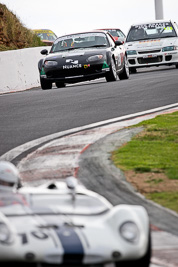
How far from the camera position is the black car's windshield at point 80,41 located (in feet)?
72.3

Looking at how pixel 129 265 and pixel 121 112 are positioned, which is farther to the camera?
pixel 121 112

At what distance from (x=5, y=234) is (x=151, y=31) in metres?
23.6

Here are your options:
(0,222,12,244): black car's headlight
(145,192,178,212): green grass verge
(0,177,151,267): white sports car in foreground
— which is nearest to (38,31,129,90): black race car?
(145,192,178,212): green grass verge

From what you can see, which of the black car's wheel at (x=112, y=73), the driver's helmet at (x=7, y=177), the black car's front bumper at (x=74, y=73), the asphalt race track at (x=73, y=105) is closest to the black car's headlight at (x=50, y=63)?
the black car's front bumper at (x=74, y=73)

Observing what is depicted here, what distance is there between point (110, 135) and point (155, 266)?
6376 mm

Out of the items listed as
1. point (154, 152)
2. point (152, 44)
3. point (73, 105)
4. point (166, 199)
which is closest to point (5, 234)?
point (166, 199)

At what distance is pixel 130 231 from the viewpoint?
16.7ft

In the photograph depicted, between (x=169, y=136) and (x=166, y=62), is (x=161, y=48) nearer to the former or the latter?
(x=166, y=62)

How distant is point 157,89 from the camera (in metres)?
19.1

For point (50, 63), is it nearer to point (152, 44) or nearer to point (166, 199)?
point (152, 44)

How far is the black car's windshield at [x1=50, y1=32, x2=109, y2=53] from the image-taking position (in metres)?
22.0

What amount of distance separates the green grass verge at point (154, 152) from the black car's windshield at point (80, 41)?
9.15 meters

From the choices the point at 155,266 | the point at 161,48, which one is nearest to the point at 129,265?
the point at 155,266

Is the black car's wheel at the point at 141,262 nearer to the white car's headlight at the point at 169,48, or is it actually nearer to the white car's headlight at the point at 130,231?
the white car's headlight at the point at 130,231
